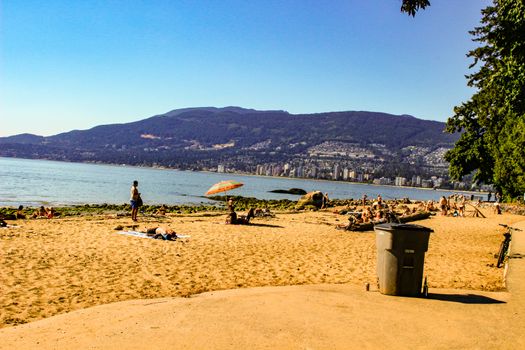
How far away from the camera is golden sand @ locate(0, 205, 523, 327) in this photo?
7.87 m

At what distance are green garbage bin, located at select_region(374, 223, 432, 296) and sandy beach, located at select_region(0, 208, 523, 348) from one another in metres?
0.65

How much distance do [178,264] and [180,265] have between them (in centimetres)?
13

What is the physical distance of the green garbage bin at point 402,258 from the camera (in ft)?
24.9

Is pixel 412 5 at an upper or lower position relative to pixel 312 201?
upper

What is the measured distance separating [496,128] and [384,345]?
37731 millimetres

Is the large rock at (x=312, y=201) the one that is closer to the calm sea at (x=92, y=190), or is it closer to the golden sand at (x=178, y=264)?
the calm sea at (x=92, y=190)

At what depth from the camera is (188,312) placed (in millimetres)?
6289

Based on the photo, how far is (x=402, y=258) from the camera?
7.62m

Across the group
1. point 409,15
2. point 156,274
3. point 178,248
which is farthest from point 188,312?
point 178,248

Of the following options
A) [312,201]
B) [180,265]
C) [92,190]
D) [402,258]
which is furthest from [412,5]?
[92,190]

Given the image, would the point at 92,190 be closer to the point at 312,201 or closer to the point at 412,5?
the point at 312,201

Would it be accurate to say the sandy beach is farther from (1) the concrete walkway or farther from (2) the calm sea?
(2) the calm sea

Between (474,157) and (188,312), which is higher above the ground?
(474,157)

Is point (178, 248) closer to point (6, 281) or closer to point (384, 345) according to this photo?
point (6, 281)
